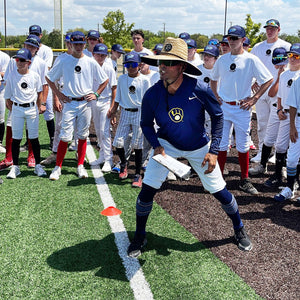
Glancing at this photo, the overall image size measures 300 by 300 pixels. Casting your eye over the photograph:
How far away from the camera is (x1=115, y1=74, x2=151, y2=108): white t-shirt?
6020 mm

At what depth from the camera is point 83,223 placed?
A: 448 cm

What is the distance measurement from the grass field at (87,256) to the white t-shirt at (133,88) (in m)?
1.67

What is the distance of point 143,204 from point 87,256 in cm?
83

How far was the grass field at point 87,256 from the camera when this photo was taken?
3172 millimetres

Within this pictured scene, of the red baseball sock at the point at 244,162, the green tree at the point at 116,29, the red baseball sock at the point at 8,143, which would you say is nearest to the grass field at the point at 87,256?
the red baseball sock at the point at 8,143

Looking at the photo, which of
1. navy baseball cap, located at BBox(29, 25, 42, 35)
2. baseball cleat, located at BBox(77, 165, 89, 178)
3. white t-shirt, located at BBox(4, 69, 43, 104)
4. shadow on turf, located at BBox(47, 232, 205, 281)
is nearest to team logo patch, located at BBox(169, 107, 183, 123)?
shadow on turf, located at BBox(47, 232, 205, 281)

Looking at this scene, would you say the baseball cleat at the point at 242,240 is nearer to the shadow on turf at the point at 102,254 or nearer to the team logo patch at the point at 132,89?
the shadow on turf at the point at 102,254

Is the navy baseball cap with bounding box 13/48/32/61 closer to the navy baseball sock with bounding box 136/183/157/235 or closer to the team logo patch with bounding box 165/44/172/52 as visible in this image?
the team logo patch with bounding box 165/44/172/52

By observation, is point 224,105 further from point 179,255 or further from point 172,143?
point 179,255

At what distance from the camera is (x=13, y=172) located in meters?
6.11

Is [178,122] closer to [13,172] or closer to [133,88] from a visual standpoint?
[133,88]

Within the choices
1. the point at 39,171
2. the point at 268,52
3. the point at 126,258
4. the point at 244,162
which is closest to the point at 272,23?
the point at 268,52

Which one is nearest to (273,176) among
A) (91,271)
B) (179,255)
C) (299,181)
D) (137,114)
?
(299,181)

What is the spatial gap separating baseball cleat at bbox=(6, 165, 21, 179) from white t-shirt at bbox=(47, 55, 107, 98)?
5.33ft
